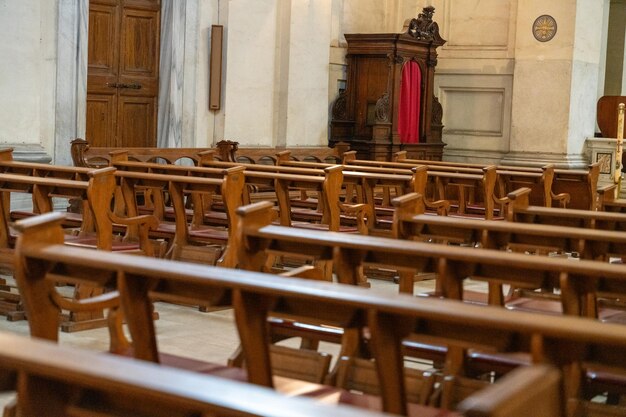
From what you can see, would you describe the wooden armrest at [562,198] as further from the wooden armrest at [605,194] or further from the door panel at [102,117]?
the door panel at [102,117]

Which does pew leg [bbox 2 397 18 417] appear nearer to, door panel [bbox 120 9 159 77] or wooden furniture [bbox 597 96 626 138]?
door panel [bbox 120 9 159 77]

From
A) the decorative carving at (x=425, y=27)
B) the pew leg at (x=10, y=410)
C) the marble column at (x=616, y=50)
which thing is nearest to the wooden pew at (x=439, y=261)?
the pew leg at (x=10, y=410)

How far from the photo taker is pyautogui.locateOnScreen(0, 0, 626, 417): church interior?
2277mm

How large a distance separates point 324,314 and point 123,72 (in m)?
8.77

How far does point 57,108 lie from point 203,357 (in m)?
5.29

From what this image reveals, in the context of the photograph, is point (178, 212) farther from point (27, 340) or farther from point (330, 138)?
point (330, 138)

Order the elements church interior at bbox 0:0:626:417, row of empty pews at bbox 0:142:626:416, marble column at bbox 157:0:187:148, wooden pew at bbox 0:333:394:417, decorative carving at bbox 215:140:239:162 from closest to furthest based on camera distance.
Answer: wooden pew at bbox 0:333:394:417, row of empty pews at bbox 0:142:626:416, church interior at bbox 0:0:626:417, decorative carving at bbox 215:140:239:162, marble column at bbox 157:0:187:148

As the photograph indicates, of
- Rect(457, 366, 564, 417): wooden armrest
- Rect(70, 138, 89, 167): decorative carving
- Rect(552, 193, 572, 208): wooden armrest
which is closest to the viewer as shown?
Rect(457, 366, 564, 417): wooden armrest

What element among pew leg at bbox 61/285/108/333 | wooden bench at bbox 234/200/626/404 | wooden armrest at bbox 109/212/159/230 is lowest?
pew leg at bbox 61/285/108/333

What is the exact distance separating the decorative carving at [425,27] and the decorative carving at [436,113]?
79 cm

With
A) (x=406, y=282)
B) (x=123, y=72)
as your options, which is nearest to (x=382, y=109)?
(x=123, y=72)

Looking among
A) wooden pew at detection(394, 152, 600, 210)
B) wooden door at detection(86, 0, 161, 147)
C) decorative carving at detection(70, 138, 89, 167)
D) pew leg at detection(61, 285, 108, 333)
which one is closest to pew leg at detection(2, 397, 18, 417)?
pew leg at detection(61, 285, 108, 333)

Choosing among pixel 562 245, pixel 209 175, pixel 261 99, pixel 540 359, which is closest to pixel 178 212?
pixel 209 175

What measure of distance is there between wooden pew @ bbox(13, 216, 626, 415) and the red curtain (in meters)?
9.70
